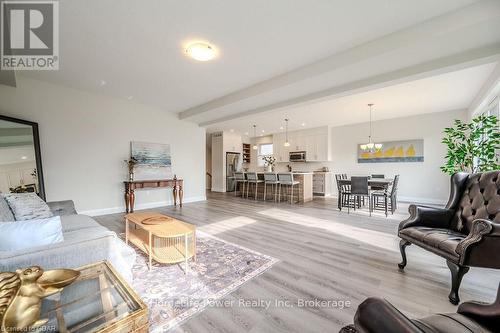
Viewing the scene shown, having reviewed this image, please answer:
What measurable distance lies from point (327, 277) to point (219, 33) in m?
2.98

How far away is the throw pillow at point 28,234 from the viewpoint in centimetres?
123

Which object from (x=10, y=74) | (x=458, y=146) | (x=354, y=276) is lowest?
(x=354, y=276)

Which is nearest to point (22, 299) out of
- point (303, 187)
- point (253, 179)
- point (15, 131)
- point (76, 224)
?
point (76, 224)

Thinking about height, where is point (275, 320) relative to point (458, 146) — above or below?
below

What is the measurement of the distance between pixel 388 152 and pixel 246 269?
6696 mm

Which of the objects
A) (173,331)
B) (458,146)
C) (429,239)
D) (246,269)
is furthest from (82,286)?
(458,146)

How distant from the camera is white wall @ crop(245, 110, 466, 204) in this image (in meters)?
5.91

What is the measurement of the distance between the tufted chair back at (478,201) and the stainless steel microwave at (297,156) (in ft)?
20.7

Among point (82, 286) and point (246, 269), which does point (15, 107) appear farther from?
point (246, 269)

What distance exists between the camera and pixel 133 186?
4750 millimetres

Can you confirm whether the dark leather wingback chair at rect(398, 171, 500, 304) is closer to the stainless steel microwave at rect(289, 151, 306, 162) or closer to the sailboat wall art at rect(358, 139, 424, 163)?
the sailboat wall art at rect(358, 139, 424, 163)

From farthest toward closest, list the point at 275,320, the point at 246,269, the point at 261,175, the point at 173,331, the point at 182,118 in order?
the point at 261,175
the point at 182,118
the point at 246,269
the point at 275,320
the point at 173,331

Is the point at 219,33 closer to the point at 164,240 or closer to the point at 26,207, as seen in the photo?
the point at 164,240

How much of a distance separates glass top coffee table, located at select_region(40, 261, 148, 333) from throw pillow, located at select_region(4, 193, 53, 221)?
4.71 feet
